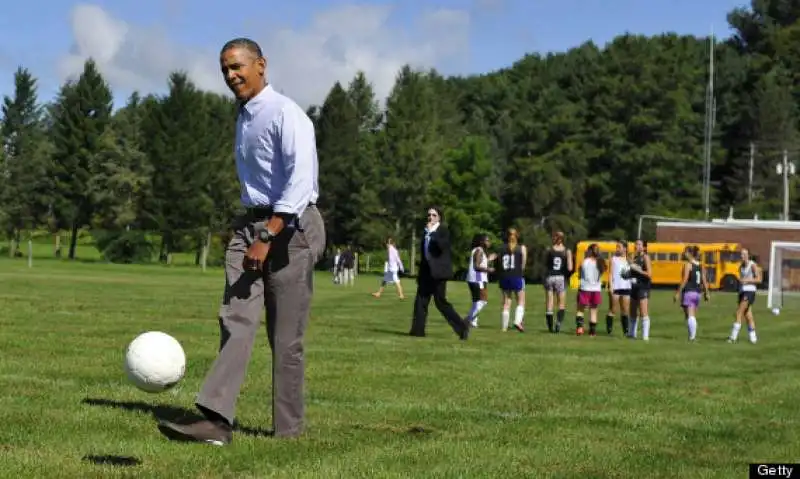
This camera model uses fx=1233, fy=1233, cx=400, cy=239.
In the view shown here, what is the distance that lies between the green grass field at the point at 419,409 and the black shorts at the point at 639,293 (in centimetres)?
444

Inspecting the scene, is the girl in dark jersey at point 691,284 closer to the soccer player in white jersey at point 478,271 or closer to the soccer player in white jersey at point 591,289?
the soccer player in white jersey at point 591,289

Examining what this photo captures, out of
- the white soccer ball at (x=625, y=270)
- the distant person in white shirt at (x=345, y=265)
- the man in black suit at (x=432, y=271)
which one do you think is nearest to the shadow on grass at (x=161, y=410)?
the man in black suit at (x=432, y=271)

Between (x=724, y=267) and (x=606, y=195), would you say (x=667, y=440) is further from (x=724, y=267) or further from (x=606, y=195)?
(x=606, y=195)

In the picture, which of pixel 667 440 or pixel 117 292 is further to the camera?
pixel 117 292

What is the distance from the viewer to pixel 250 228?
7211 mm

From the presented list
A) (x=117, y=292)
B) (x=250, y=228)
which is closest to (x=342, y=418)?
(x=250, y=228)

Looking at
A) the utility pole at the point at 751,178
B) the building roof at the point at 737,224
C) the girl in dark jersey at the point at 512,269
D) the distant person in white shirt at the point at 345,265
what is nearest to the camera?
the girl in dark jersey at the point at 512,269

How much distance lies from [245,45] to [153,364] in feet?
6.20

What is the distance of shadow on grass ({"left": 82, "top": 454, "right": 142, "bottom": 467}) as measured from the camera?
6.16 metres

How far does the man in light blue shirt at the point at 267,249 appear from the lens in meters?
6.96

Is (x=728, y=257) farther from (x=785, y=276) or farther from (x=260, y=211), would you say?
(x=260, y=211)

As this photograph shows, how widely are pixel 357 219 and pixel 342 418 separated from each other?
84.4 metres

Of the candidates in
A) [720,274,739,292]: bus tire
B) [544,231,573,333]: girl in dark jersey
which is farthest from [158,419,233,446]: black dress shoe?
[720,274,739,292]: bus tire

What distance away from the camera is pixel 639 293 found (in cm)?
2348
